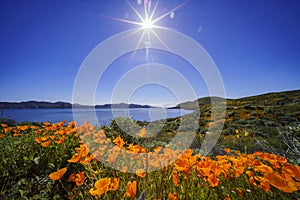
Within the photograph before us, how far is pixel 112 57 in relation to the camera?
356 cm

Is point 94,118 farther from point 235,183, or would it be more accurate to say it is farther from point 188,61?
point 235,183

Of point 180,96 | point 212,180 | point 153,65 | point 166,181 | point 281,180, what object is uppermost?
point 153,65

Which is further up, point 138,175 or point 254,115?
point 254,115

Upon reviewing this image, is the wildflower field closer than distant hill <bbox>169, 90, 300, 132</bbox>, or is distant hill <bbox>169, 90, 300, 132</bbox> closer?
the wildflower field

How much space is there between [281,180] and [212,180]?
55 cm

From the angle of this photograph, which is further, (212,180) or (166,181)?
(166,181)

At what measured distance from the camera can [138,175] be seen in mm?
1163

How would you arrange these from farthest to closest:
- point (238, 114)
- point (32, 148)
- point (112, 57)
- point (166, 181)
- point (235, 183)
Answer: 1. point (238, 114)
2. point (112, 57)
3. point (32, 148)
4. point (235, 183)
5. point (166, 181)

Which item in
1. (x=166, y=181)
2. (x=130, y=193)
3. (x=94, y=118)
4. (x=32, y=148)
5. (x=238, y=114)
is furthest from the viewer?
(x=238, y=114)

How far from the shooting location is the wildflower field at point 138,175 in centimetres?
110

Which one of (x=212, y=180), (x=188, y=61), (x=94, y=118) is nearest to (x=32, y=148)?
(x=94, y=118)

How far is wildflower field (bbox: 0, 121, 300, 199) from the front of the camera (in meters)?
1.10

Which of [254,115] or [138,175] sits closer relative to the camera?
[138,175]

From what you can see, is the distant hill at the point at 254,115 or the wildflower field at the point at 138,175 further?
the distant hill at the point at 254,115
